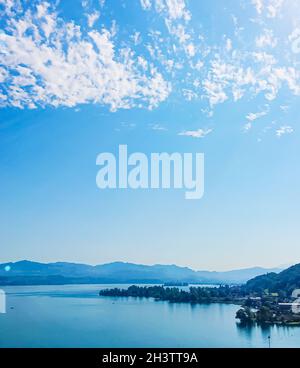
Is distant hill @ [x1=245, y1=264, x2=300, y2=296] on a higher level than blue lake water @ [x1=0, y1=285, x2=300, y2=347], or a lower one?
higher

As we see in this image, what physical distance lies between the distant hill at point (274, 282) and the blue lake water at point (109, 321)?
0.27 meters

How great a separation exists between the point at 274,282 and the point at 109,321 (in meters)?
1.55

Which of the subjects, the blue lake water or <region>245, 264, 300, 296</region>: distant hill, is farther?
<region>245, 264, 300, 296</region>: distant hill

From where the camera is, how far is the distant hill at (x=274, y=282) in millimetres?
3592

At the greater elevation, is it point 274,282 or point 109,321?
point 274,282

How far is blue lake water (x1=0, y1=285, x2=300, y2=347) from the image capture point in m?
2.73

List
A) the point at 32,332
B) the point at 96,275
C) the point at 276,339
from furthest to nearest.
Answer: the point at 96,275 → the point at 32,332 → the point at 276,339

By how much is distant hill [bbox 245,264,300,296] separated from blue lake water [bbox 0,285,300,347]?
0.88ft

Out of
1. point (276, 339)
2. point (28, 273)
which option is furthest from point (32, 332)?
point (276, 339)

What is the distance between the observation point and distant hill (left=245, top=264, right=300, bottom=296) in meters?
3.59

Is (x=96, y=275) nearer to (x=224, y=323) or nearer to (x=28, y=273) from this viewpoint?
(x=28, y=273)

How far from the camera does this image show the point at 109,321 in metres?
3.64
